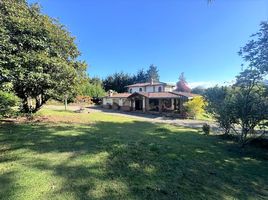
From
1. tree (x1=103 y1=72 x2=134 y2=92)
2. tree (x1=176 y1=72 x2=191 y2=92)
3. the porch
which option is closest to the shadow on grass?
the porch

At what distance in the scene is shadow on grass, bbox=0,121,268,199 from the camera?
4.14 metres

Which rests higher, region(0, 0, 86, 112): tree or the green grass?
region(0, 0, 86, 112): tree

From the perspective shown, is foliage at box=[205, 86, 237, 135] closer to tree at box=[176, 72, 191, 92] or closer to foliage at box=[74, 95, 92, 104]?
foliage at box=[74, 95, 92, 104]

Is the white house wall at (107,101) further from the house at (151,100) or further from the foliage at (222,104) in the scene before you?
the foliage at (222,104)

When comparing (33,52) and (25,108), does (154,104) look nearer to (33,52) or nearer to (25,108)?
(25,108)

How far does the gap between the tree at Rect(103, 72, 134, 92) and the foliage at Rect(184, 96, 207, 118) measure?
91.5 ft

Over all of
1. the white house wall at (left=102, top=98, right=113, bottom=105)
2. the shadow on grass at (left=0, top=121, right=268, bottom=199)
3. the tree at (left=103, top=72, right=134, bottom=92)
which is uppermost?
the tree at (left=103, top=72, right=134, bottom=92)

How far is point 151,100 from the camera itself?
31203mm

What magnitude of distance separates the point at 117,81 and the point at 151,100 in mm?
22326

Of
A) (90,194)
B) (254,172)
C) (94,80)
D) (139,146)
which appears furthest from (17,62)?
(94,80)

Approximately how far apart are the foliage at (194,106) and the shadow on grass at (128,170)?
16.3 meters

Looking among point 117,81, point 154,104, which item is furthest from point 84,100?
point 154,104

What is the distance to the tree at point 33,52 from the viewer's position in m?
8.71

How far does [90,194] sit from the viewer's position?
386cm
